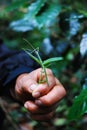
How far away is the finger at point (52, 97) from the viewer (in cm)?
86

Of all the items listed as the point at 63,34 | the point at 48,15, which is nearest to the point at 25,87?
the point at 48,15

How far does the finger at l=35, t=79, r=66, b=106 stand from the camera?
0.86m

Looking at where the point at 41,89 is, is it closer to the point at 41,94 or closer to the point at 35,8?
the point at 41,94

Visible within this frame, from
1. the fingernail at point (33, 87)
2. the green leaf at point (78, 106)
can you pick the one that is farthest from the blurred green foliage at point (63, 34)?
the fingernail at point (33, 87)

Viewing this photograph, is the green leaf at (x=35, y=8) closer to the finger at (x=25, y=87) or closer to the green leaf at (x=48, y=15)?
the green leaf at (x=48, y=15)

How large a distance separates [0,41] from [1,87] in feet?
0.73

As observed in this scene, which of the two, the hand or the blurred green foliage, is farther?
the blurred green foliage

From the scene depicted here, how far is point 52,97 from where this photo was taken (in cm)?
87

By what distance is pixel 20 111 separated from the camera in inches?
90.6

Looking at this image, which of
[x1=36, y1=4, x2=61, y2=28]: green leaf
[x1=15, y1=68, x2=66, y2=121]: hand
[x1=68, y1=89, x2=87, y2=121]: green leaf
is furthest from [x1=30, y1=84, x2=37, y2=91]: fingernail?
[x1=36, y1=4, x2=61, y2=28]: green leaf

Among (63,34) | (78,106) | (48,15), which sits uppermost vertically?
(63,34)

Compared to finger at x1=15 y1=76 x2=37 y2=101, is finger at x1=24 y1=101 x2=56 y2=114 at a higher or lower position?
lower

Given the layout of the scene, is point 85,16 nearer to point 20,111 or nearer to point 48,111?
point 48,111

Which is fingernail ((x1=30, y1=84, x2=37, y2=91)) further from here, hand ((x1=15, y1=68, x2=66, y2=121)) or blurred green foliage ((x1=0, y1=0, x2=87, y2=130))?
blurred green foliage ((x1=0, y1=0, x2=87, y2=130))
